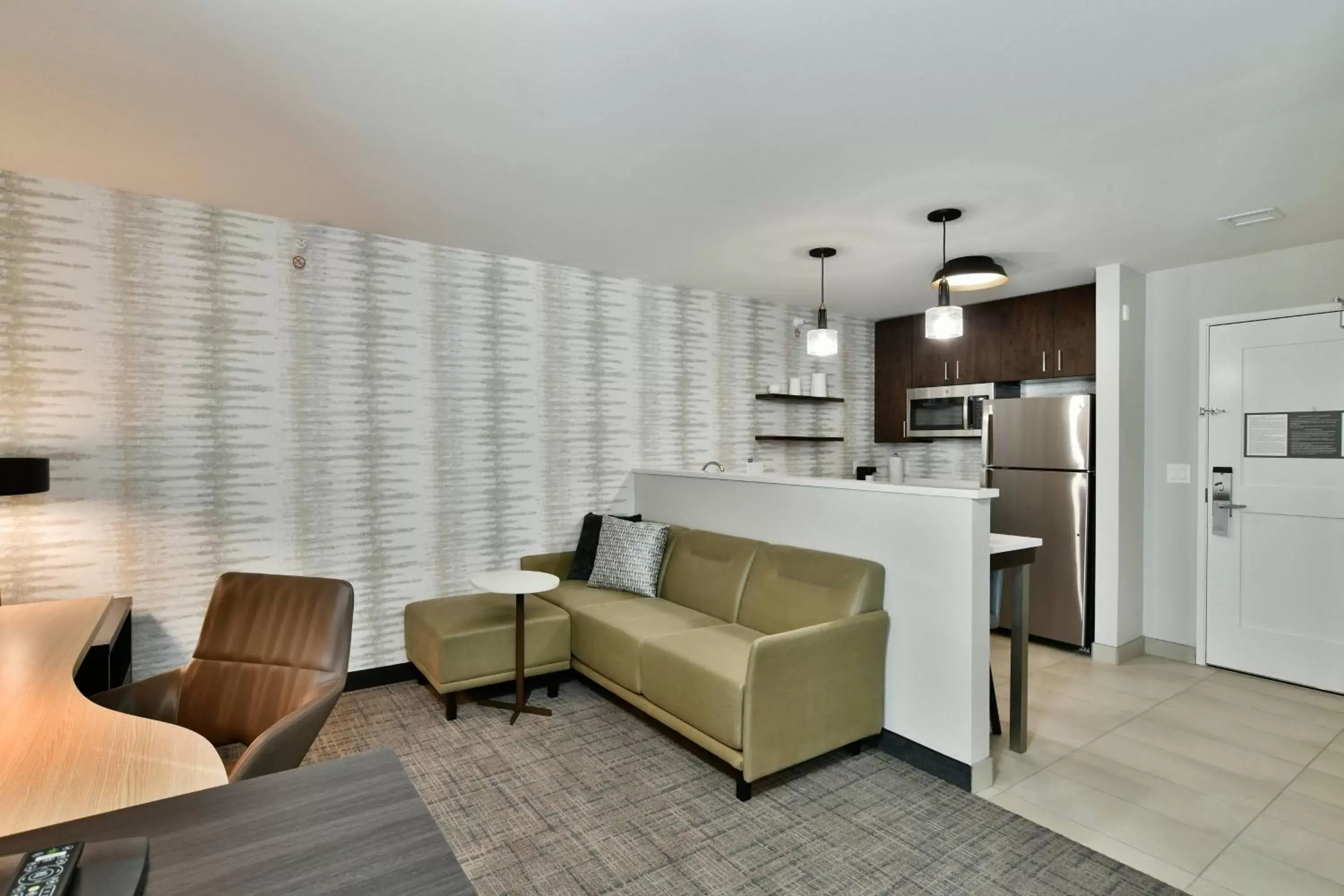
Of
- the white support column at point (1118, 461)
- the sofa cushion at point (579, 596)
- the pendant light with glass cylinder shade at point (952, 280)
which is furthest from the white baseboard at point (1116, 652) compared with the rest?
the sofa cushion at point (579, 596)

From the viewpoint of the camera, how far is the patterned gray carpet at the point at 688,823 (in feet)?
6.84

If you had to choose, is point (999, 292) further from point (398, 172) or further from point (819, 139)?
point (398, 172)

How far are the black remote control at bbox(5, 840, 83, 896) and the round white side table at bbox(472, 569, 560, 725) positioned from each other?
2.36 m

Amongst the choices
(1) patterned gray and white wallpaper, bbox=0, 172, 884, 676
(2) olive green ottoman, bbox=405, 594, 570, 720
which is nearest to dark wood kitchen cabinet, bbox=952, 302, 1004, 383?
(1) patterned gray and white wallpaper, bbox=0, 172, 884, 676

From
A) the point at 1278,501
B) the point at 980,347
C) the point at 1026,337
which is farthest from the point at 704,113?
the point at 1278,501

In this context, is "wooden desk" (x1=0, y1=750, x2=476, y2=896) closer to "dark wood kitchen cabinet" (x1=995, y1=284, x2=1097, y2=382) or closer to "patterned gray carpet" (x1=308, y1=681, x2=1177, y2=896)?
"patterned gray carpet" (x1=308, y1=681, x2=1177, y2=896)

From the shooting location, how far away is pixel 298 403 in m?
3.50

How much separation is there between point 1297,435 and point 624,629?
4.00 metres

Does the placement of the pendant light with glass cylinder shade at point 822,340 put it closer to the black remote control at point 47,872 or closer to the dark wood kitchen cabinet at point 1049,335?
the dark wood kitchen cabinet at point 1049,335

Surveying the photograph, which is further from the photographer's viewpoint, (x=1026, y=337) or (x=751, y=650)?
(x=1026, y=337)

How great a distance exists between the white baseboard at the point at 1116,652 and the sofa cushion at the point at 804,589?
238cm

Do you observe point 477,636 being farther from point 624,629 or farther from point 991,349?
point 991,349

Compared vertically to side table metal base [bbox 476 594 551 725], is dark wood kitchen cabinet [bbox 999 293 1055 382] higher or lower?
higher

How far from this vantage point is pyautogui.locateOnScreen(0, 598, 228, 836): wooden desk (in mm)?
1135
